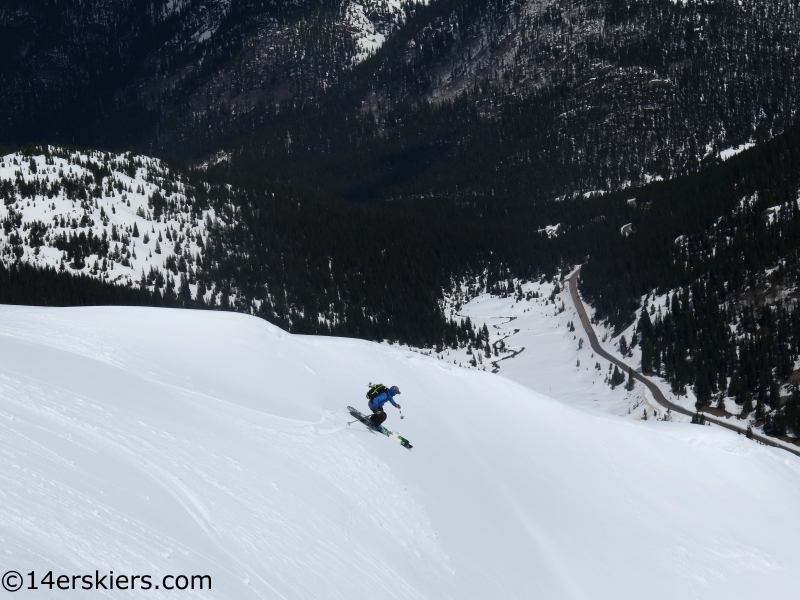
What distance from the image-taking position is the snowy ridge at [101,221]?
250 feet

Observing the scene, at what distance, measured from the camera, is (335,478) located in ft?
53.6

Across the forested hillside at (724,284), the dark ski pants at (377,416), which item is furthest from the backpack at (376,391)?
the forested hillside at (724,284)

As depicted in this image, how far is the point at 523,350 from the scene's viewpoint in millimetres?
75812

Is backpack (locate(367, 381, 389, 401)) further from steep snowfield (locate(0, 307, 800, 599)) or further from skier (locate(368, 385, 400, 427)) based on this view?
steep snowfield (locate(0, 307, 800, 599))

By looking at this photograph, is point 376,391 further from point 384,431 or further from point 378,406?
point 384,431

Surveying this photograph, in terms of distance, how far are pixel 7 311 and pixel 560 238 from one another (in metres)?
101

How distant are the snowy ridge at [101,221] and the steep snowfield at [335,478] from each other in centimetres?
5769

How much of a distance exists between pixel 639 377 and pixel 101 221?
5840cm

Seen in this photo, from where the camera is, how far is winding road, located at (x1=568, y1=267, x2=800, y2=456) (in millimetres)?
48344

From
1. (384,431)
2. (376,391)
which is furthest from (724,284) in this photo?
(376,391)

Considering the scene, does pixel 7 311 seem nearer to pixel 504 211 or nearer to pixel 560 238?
pixel 560 238

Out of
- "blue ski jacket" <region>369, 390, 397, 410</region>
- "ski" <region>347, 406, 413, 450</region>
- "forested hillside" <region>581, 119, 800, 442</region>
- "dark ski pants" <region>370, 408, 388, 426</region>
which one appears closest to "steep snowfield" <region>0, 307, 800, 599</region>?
"ski" <region>347, 406, 413, 450</region>

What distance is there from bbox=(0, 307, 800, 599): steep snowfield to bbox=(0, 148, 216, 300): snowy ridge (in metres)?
57.7

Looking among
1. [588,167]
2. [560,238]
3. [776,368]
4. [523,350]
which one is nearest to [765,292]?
[776,368]
